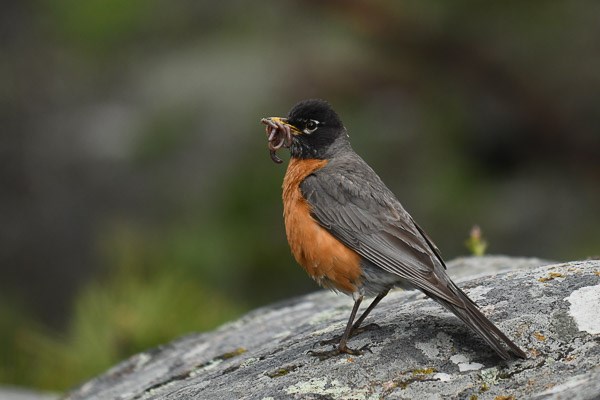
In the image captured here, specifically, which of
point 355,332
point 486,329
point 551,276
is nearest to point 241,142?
point 355,332

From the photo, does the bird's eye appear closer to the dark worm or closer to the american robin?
the dark worm

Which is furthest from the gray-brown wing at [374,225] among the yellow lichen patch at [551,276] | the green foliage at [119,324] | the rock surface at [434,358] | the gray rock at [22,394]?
the gray rock at [22,394]

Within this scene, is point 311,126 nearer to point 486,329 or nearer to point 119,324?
point 119,324

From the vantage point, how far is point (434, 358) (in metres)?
4.75

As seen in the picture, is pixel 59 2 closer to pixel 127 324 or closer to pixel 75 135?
pixel 75 135

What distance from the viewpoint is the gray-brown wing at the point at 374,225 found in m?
5.19

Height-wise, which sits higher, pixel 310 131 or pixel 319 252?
pixel 310 131

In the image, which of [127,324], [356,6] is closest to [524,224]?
[356,6]

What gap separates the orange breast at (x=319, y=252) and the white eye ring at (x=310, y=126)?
846 mm

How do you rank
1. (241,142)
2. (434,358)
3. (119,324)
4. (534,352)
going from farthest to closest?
(241,142)
(119,324)
(434,358)
(534,352)

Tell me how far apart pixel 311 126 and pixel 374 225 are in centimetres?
135

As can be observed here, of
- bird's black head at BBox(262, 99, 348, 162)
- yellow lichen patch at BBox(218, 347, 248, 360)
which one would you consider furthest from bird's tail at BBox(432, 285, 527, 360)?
bird's black head at BBox(262, 99, 348, 162)

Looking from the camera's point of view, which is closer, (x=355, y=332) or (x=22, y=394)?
(x=355, y=332)

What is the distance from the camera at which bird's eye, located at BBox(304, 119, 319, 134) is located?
6730 mm
